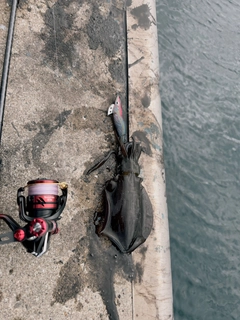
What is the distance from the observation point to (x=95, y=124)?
4.05 metres

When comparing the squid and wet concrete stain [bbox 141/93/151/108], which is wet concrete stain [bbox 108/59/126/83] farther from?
the squid

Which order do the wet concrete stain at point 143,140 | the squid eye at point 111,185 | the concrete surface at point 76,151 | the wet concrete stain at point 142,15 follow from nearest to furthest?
the concrete surface at point 76,151 < the squid eye at point 111,185 < the wet concrete stain at point 143,140 < the wet concrete stain at point 142,15

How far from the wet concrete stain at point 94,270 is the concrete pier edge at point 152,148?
0.64ft

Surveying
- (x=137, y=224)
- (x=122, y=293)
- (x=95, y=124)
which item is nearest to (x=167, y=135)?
→ (x=95, y=124)

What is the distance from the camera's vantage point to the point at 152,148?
4371mm

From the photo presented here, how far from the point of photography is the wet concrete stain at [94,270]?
3.47 meters

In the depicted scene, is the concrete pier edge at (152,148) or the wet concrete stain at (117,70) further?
the wet concrete stain at (117,70)

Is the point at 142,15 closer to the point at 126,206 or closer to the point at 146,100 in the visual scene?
the point at 146,100

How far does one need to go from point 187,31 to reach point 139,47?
2.11 metres

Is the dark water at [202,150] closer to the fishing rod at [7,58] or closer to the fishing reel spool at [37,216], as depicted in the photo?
the fishing reel spool at [37,216]

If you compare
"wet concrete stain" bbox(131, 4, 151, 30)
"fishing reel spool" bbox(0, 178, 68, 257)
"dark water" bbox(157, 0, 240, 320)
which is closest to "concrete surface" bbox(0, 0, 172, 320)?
"wet concrete stain" bbox(131, 4, 151, 30)

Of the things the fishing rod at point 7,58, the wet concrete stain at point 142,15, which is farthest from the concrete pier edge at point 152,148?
the fishing rod at point 7,58

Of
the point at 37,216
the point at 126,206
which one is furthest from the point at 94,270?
the point at 37,216

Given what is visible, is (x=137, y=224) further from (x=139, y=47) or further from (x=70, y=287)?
(x=139, y=47)
